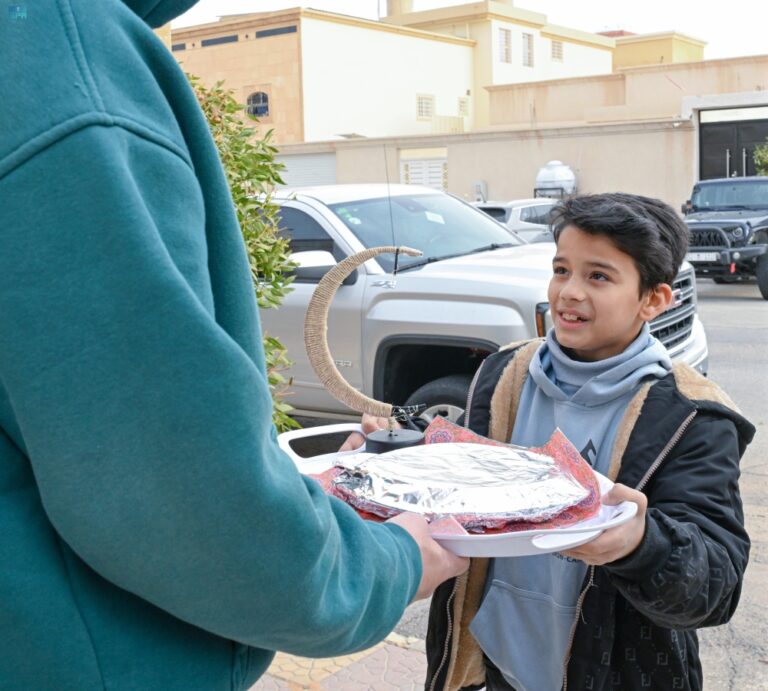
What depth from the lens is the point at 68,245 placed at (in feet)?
2.97

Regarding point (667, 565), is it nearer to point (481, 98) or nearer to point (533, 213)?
point (533, 213)

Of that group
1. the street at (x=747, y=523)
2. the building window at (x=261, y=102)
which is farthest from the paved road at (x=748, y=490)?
the building window at (x=261, y=102)

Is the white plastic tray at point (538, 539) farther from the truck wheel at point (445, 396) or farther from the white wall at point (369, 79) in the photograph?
the white wall at point (369, 79)

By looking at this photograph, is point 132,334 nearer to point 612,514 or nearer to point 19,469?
point 19,469

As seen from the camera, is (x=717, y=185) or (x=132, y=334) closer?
(x=132, y=334)

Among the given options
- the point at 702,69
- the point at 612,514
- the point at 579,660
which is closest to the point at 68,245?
the point at 612,514

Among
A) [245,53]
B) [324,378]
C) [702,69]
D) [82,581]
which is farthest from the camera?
[245,53]

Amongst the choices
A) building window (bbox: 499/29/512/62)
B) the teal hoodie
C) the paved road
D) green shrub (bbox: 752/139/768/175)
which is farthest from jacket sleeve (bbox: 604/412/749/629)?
building window (bbox: 499/29/512/62)

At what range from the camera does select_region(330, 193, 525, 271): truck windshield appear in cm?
716

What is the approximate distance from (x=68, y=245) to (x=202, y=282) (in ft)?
0.47

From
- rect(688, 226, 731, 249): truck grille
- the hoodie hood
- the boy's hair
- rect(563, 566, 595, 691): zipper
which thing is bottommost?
rect(688, 226, 731, 249): truck grille

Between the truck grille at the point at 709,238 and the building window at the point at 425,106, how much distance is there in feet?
98.2

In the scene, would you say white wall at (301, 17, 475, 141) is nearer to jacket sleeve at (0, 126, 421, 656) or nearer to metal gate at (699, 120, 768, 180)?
metal gate at (699, 120, 768, 180)

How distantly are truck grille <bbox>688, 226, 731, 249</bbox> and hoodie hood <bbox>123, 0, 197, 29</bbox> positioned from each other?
16.4 m
